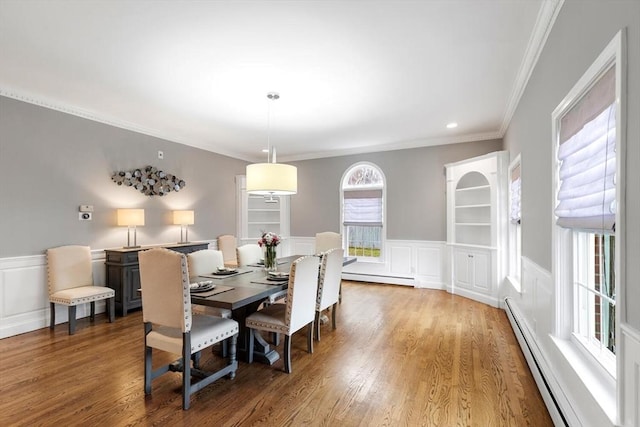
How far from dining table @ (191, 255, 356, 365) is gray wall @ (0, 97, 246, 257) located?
2.21 m

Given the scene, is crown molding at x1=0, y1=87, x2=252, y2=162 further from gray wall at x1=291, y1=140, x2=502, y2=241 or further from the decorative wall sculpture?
gray wall at x1=291, y1=140, x2=502, y2=241

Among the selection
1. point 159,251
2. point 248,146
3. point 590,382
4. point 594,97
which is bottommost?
point 590,382

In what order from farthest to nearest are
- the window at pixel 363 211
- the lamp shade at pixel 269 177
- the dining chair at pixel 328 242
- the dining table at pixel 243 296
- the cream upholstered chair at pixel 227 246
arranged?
the window at pixel 363 211
the cream upholstered chair at pixel 227 246
the dining chair at pixel 328 242
the lamp shade at pixel 269 177
the dining table at pixel 243 296

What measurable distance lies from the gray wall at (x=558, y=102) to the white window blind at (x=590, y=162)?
0.54 ft

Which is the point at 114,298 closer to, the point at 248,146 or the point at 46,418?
the point at 46,418

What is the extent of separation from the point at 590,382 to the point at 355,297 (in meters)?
3.74

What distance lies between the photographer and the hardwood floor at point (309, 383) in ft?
6.68

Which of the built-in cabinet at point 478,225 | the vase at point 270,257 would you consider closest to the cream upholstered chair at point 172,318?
the vase at point 270,257

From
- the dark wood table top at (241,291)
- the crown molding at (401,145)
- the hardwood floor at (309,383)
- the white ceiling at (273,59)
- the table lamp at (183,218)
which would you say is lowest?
the hardwood floor at (309,383)

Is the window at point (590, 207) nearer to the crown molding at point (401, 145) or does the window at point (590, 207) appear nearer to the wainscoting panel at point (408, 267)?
the crown molding at point (401, 145)

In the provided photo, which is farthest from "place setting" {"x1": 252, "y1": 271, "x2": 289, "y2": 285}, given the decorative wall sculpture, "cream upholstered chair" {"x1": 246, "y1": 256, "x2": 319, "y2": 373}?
the decorative wall sculpture

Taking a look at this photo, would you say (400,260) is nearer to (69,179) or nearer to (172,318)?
(172,318)

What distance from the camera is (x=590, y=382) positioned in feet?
5.01

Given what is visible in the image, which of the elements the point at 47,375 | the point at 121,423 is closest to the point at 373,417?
the point at 121,423
